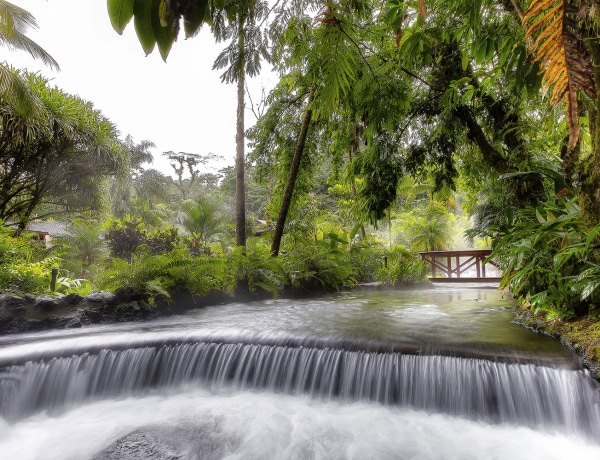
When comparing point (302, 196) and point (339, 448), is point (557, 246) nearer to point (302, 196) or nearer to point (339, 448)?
point (339, 448)

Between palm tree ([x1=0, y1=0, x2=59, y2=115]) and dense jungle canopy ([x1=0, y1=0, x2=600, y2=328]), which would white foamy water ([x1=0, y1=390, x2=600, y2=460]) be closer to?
dense jungle canopy ([x1=0, y1=0, x2=600, y2=328])

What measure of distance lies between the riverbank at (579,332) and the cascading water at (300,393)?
0.10 m

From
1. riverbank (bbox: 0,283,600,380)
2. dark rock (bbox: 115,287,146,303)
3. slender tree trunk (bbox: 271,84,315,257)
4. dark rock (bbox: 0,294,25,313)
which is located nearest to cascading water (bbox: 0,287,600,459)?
riverbank (bbox: 0,283,600,380)

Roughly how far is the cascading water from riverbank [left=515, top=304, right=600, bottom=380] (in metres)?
0.10

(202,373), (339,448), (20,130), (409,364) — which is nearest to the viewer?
(339,448)

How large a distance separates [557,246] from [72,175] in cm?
1267

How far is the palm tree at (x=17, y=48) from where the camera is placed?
742 centimetres

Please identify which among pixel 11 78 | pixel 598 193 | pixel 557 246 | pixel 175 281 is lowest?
pixel 175 281

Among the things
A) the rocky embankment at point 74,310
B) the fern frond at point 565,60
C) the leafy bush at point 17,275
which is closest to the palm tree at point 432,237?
the rocky embankment at point 74,310

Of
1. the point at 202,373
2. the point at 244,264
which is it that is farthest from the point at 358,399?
the point at 244,264

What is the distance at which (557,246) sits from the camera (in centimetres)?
340

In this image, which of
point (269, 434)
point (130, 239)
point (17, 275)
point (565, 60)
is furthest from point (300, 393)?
point (130, 239)

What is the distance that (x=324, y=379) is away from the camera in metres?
3.38

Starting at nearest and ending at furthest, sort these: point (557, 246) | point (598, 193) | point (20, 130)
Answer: point (598, 193), point (557, 246), point (20, 130)
